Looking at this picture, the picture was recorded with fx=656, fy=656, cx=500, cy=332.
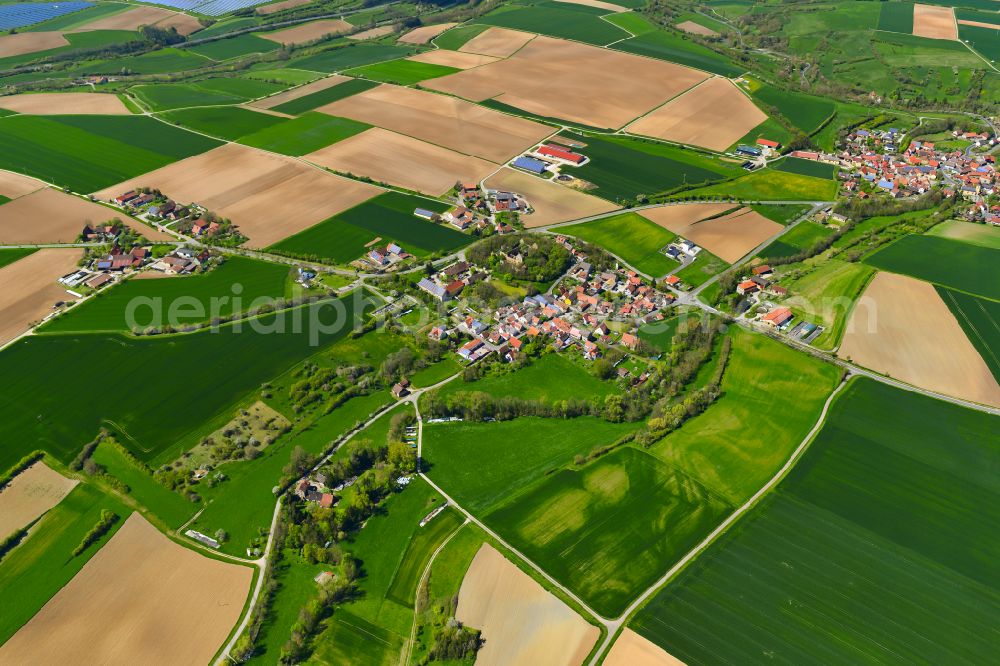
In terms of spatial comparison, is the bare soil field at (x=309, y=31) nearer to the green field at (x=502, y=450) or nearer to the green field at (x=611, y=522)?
the green field at (x=502, y=450)

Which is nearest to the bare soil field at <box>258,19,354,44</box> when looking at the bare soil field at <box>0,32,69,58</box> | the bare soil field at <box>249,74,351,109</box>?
the bare soil field at <box>249,74,351,109</box>

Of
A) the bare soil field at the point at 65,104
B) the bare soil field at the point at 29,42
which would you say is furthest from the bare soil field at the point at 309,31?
the bare soil field at the point at 65,104

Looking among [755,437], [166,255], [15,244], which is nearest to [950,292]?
[755,437]

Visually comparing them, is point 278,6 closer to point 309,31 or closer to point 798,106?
point 309,31

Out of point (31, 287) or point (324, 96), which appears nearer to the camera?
point (31, 287)

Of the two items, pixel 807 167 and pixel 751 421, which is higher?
pixel 807 167

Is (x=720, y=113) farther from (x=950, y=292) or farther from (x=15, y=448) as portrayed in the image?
(x=15, y=448)

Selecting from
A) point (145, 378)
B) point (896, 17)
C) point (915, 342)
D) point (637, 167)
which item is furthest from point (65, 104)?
point (896, 17)
